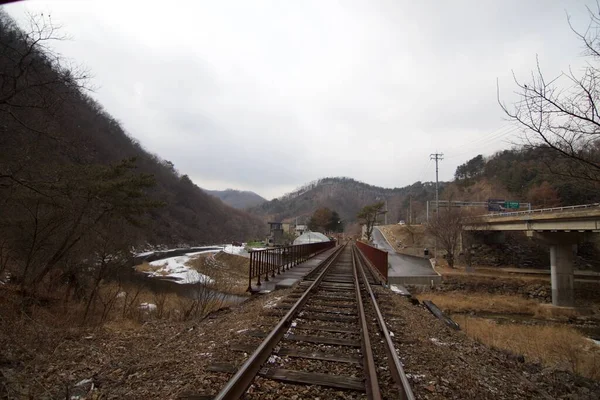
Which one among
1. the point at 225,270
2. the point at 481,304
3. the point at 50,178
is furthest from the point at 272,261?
the point at 225,270

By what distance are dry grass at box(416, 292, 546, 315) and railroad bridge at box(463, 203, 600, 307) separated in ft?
13.3

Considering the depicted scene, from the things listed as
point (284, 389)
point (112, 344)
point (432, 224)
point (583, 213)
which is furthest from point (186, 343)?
point (432, 224)

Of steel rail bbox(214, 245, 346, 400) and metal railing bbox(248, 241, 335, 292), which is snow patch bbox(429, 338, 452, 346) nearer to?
steel rail bbox(214, 245, 346, 400)

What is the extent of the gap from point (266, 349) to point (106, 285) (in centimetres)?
1439

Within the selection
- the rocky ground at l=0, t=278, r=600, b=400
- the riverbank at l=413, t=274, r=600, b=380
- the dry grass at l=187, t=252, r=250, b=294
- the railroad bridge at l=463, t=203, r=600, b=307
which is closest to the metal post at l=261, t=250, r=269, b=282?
the dry grass at l=187, t=252, r=250, b=294

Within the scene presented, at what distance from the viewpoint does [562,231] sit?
105 feet

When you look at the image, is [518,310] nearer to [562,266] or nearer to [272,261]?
[562,266]

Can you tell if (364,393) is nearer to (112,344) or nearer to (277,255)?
(112,344)

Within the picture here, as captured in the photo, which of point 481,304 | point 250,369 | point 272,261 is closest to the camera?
point 250,369

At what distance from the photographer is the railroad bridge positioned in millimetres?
26266

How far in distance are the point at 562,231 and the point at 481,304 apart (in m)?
13.8

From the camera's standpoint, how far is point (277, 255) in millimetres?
15695

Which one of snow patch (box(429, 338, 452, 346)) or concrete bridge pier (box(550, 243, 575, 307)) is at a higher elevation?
snow patch (box(429, 338, 452, 346))

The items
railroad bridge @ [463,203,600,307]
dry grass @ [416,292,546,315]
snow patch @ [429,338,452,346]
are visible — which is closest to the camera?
snow patch @ [429,338,452,346]
